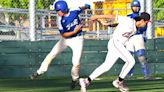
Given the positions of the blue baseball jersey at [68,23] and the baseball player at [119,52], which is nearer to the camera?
the baseball player at [119,52]

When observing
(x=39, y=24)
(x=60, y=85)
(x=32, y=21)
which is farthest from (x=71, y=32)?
(x=39, y=24)

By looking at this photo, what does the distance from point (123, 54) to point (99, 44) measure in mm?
5885

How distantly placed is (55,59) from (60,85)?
2846 millimetres

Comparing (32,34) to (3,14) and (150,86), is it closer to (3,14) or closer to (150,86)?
(3,14)

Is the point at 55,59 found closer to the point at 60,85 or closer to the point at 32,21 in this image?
the point at 32,21

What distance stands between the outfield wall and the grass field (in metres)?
0.62

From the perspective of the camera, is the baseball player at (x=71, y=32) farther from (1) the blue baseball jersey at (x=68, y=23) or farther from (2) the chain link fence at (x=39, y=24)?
(2) the chain link fence at (x=39, y=24)

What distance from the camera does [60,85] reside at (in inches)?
555

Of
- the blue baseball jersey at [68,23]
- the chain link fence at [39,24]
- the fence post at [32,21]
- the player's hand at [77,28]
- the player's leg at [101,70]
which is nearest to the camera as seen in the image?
the player's leg at [101,70]

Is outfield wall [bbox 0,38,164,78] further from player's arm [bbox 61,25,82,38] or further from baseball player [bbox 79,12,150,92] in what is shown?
baseball player [bbox 79,12,150,92]

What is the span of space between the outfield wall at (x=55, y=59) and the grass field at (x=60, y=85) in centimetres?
62

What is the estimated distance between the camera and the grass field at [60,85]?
12696 millimetres

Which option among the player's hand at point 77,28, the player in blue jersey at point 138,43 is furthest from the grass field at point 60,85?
the player's hand at point 77,28

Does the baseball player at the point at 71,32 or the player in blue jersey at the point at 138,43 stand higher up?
the baseball player at the point at 71,32
